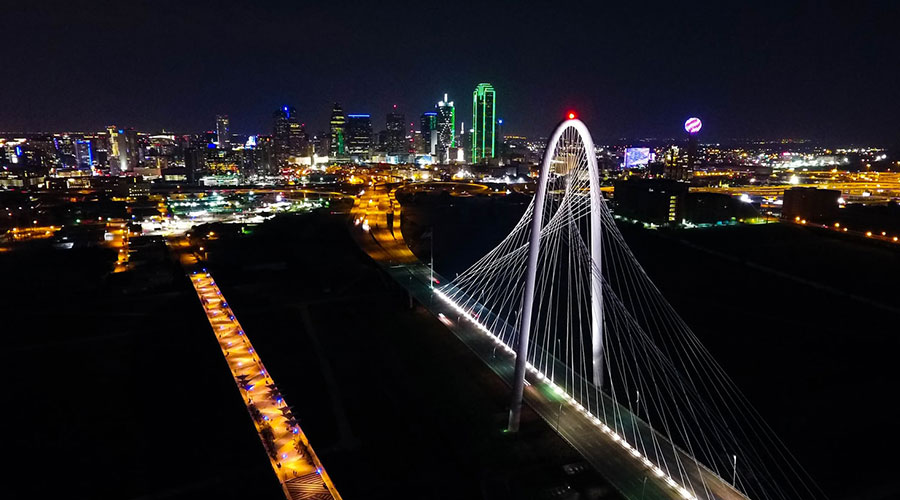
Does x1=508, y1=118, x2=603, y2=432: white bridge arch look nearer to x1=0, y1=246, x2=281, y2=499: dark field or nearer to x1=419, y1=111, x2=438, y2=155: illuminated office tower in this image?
x1=0, y1=246, x2=281, y2=499: dark field

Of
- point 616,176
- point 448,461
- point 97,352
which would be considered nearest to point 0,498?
point 97,352

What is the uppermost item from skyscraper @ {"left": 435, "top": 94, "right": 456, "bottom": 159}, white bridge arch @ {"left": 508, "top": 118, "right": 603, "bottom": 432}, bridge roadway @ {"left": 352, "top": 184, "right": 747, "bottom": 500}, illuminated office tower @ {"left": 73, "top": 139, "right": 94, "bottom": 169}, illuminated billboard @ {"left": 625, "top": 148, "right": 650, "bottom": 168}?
skyscraper @ {"left": 435, "top": 94, "right": 456, "bottom": 159}

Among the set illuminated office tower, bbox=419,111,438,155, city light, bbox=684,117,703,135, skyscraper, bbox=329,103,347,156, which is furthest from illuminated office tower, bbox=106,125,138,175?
city light, bbox=684,117,703,135

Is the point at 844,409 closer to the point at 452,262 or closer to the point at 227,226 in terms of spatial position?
the point at 452,262

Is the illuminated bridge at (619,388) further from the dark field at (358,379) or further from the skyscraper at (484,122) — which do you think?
the skyscraper at (484,122)

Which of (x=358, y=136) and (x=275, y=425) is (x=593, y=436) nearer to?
(x=275, y=425)

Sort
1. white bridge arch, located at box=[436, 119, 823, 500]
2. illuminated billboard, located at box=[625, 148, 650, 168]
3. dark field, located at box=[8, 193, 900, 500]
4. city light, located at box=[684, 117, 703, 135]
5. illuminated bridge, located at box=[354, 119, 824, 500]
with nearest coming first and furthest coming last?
illuminated bridge, located at box=[354, 119, 824, 500] < white bridge arch, located at box=[436, 119, 823, 500] < dark field, located at box=[8, 193, 900, 500] < city light, located at box=[684, 117, 703, 135] < illuminated billboard, located at box=[625, 148, 650, 168]

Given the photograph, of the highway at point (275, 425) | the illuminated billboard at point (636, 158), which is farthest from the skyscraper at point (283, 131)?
the highway at point (275, 425)
